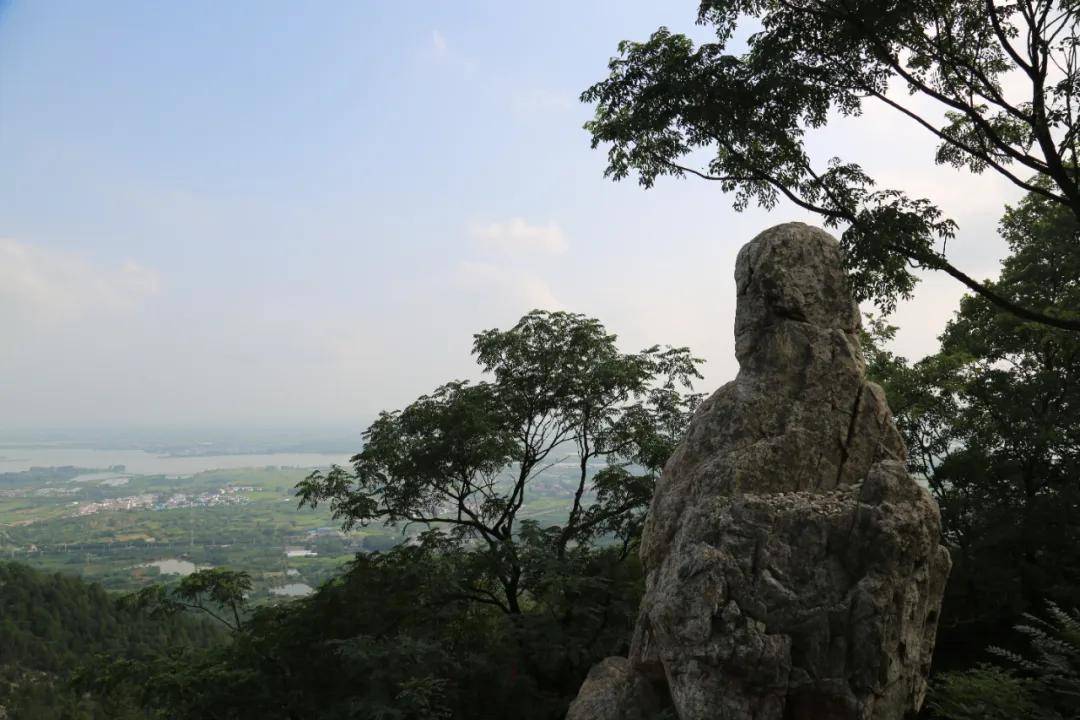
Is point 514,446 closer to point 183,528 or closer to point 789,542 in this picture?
point 789,542

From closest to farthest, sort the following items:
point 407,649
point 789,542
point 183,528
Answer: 1. point 789,542
2. point 407,649
3. point 183,528

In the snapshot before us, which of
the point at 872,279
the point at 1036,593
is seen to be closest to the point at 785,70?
the point at 872,279

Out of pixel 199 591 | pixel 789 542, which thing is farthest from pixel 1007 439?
pixel 199 591

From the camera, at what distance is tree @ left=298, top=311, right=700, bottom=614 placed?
44.7 feet

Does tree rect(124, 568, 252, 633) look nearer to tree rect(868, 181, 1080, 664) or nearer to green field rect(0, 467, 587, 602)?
tree rect(868, 181, 1080, 664)

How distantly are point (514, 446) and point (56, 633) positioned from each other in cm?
5485

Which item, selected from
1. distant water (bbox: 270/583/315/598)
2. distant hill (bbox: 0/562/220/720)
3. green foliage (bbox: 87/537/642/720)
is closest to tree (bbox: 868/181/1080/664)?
green foliage (bbox: 87/537/642/720)

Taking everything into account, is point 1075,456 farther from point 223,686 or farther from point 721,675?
point 223,686

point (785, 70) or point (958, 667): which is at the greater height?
point (785, 70)

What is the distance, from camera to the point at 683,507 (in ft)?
27.0

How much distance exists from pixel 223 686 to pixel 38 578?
57085mm

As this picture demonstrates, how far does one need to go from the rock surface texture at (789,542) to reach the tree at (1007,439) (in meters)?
6.20

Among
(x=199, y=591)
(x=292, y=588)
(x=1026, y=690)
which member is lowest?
(x=292, y=588)

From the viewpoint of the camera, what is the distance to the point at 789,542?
710 cm
